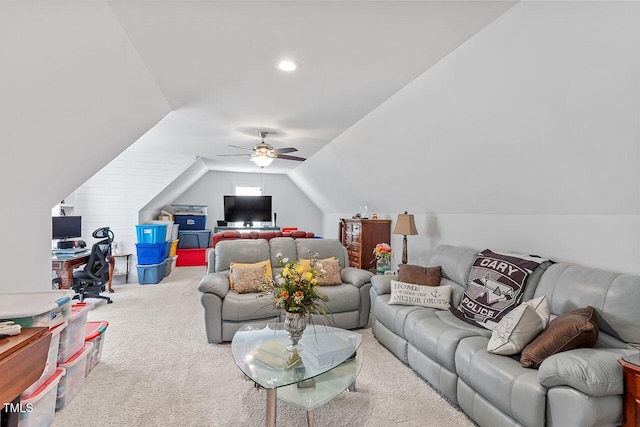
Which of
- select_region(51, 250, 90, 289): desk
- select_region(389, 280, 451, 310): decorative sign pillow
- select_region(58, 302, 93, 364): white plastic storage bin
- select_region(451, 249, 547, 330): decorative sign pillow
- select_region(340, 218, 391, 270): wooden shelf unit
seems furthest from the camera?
select_region(340, 218, 391, 270): wooden shelf unit

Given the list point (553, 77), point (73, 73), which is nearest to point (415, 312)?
point (553, 77)

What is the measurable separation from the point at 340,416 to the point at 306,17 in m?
2.59

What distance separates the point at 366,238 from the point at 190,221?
4887 mm

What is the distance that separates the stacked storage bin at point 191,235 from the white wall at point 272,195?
0.50 m

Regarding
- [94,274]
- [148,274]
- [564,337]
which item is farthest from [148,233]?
[564,337]

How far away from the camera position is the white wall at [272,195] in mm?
8523

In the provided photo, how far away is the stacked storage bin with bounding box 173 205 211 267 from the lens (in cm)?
784

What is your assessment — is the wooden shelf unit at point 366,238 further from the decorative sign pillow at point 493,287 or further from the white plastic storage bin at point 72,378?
the white plastic storage bin at point 72,378

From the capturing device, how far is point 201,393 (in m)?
2.41

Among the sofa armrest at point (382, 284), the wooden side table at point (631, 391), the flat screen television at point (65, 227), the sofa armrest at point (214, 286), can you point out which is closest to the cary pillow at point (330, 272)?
the sofa armrest at point (382, 284)

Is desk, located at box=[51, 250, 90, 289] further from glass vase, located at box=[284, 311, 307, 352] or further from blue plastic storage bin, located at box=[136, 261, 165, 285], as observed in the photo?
glass vase, located at box=[284, 311, 307, 352]

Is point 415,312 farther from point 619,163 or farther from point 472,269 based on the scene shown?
point 619,163

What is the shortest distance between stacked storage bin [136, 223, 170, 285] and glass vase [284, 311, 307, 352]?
4.70 meters

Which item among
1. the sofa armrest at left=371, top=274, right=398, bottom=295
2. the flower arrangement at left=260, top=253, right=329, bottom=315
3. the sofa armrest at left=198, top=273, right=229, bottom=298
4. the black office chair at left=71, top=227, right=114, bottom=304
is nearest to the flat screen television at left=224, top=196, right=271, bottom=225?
the black office chair at left=71, top=227, right=114, bottom=304
